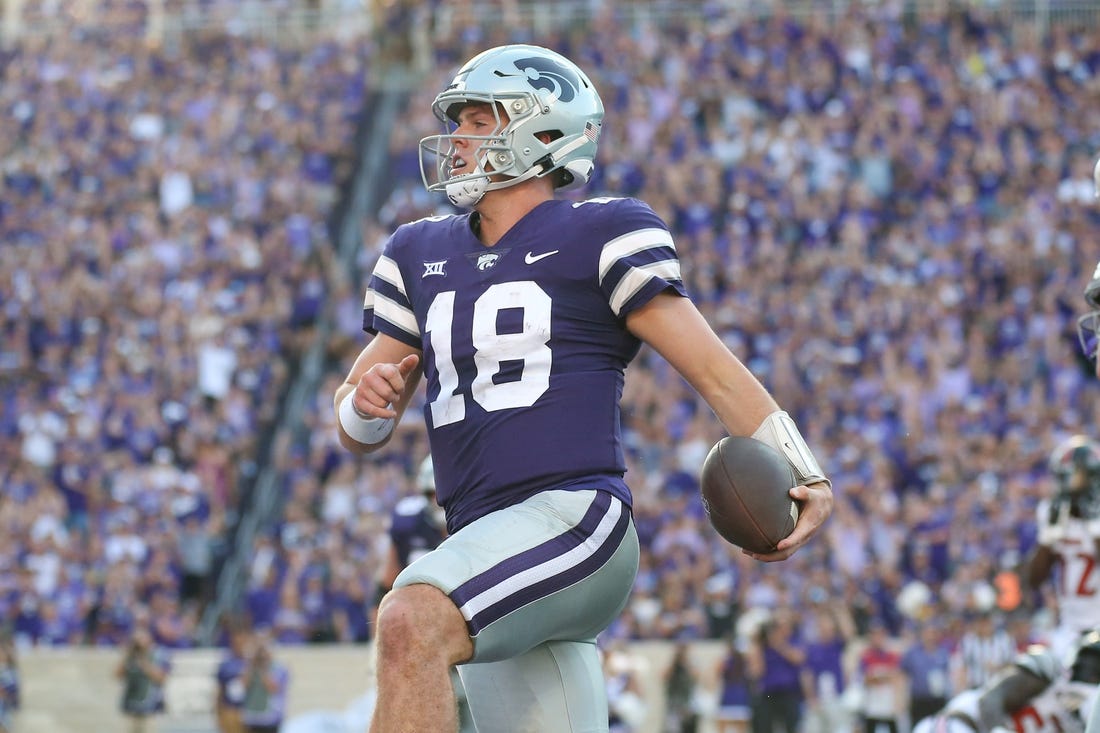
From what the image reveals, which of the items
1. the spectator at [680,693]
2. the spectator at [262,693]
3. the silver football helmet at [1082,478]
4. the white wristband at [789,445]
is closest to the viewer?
the white wristband at [789,445]

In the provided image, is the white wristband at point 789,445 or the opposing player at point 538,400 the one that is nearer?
the opposing player at point 538,400

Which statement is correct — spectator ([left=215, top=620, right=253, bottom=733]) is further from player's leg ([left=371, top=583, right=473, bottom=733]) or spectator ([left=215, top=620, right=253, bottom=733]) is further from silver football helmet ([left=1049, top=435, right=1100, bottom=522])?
player's leg ([left=371, top=583, right=473, bottom=733])

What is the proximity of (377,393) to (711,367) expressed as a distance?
0.76 m

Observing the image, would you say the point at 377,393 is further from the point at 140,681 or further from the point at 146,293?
the point at 146,293

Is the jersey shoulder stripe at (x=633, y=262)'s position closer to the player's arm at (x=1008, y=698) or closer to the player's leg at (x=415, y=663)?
the player's leg at (x=415, y=663)

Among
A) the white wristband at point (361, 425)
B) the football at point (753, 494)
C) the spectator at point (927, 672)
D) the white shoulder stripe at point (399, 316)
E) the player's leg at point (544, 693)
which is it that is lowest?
the spectator at point (927, 672)

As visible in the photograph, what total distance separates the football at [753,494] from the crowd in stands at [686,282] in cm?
762

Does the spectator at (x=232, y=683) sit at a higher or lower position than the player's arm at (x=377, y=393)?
lower

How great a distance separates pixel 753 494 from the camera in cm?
386

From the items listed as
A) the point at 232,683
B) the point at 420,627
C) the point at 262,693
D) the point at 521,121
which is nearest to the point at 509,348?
the point at 521,121

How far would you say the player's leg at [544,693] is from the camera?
395 cm

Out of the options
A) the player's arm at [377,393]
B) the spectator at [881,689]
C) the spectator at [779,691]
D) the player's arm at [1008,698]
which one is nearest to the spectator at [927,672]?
the spectator at [881,689]

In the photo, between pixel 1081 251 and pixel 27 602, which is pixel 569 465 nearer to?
pixel 27 602

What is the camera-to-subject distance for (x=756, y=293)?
54.3 feet
